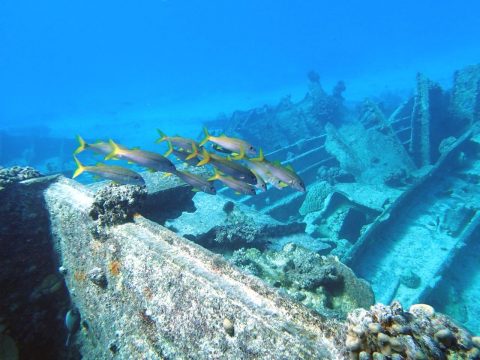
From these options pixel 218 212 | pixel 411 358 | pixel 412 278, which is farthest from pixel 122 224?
pixel 412 278

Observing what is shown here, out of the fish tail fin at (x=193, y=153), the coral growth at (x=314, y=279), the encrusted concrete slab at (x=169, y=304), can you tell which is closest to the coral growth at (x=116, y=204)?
the encrusted concrete slab at (x=169, y=304)

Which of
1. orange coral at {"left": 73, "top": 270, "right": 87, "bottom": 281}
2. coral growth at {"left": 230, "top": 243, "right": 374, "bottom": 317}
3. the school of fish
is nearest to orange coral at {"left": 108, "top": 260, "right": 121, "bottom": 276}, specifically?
orange coral at {"left": 73, "top": 270, "right": 87, "bottom": 281}

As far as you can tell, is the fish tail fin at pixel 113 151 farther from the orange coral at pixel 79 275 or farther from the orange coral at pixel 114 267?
the orange coral at pixel 114 267

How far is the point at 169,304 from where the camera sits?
273 centimetres

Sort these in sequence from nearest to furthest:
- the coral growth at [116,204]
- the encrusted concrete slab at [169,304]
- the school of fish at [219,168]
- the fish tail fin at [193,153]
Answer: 1. the encrusted concrete slab at [169,304]
2. the coral growth at [116,204]
3. the school of fish at [219,168]
4. the fish tail fin at [193,153]

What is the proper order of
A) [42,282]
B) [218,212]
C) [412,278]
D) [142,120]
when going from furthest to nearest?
[142,120], [218,212], [412,278], [42,282]

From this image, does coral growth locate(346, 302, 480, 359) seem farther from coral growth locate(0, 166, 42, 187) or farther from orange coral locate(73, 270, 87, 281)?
coral growth locate(0, 166, 42, 187)

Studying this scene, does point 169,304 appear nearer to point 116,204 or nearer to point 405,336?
point 116,204

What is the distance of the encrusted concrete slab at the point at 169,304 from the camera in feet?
6.68

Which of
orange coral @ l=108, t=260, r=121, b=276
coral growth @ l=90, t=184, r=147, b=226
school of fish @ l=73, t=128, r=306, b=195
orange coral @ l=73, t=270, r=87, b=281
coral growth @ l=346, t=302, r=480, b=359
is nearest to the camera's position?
coral growth @ l=346, t=302, r=480, b=359

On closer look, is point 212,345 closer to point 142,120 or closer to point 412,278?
point 412,278

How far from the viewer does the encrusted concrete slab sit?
204cm

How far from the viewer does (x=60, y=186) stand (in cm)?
489

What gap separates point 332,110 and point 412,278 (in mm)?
14544
